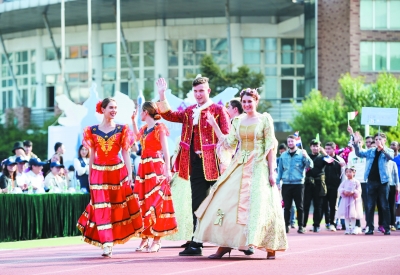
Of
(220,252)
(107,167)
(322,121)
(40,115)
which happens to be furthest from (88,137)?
(40,115)

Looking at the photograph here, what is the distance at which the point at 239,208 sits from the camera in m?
12.5

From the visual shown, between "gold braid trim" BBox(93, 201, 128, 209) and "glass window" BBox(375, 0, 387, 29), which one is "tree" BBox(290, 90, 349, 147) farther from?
"gold braid trim" BBox(93, 201, 128, 209)

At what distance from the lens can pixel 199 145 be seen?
13.4 m

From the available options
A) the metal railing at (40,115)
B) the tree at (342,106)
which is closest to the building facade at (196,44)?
the metal railing at (40,115)

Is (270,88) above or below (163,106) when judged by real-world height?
above

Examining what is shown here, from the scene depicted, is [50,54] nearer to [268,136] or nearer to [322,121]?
[322,121]

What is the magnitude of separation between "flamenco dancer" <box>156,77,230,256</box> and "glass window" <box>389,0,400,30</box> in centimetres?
4656

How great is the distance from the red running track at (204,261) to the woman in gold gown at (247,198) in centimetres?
26

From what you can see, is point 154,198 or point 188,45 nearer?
point 154,198

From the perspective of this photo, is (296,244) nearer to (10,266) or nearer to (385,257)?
(385,257)

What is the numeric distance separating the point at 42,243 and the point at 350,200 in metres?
7.07

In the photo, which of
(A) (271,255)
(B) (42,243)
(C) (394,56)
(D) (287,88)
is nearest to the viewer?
(A) (271,255)

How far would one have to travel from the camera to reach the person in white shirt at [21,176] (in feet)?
64.4

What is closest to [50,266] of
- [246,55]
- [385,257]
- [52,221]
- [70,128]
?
[385,257]
